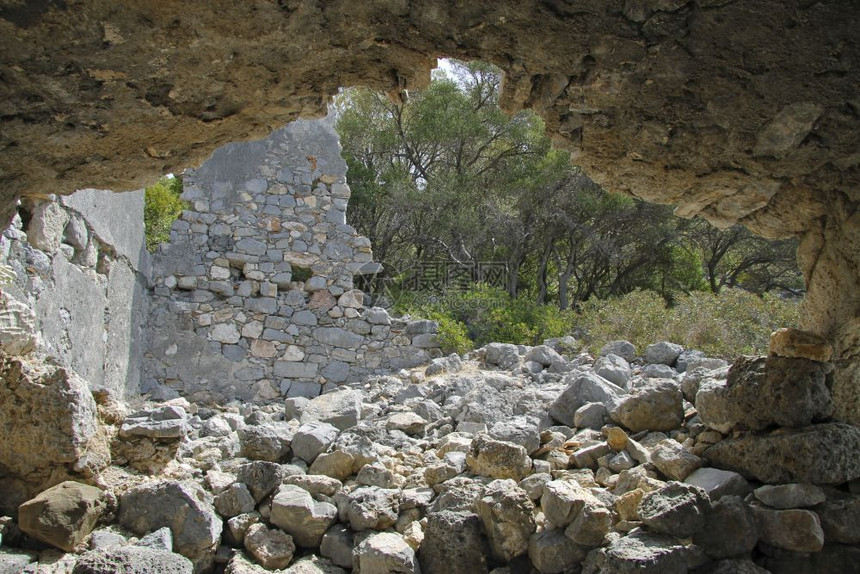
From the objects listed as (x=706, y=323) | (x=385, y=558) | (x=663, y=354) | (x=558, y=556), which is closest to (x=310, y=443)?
(x=385, y=558)

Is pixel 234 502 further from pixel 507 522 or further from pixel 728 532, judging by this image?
pixel 728 532

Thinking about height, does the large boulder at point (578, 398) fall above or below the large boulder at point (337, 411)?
above

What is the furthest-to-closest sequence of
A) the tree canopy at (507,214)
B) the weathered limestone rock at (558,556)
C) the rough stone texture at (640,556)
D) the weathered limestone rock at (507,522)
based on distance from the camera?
1. the tree canopy at (507,214)
2. the weathered limestone rock at (507,522)
3. the weathered limestone rock at (558,556)
4. the rough stone texture at (640,556)

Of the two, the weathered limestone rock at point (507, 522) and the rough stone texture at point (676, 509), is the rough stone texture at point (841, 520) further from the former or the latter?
the weathered limestone rock at point (507, 522)

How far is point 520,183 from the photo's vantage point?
13.7 m

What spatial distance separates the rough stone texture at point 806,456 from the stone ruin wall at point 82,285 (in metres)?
3.54

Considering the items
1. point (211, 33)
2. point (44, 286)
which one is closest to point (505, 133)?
point (44, 286)

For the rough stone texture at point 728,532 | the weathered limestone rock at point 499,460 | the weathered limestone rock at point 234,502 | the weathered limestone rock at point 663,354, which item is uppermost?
the weathered limestone rock at point 663,354

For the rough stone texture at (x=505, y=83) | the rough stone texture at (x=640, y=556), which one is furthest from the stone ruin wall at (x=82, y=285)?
the rough stone texture at (x=640, y=556)

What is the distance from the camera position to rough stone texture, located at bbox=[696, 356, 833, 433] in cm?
347

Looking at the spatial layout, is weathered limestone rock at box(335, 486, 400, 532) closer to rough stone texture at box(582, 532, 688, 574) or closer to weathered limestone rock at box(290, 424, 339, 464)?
weathered limestone rock at box(290, 424, 339, 464)

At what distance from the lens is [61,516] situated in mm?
3010

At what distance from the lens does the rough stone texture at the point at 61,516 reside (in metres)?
2.98

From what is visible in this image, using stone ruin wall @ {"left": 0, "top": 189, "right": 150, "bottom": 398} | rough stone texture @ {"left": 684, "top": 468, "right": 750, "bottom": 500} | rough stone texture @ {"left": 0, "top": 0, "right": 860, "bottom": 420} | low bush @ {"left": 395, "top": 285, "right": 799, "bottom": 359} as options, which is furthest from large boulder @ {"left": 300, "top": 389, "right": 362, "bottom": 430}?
low bush @ {"left": 395, "top": 285, "right": 799, "bottom": 359}
